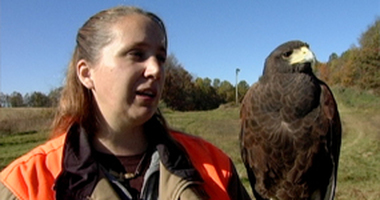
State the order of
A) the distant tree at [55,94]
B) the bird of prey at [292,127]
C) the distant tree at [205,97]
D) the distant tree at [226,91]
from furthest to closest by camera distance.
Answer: the distant tree at [226,91] < the distant tree at [205,97] < the bird of prey at [292,127] < the distant tree at [55,94]

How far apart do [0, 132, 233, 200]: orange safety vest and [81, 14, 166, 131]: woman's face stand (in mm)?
318

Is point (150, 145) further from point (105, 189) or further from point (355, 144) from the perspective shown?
point (355, 144)

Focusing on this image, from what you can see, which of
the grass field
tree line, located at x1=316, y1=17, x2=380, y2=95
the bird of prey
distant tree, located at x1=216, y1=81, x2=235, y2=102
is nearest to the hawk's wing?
the bird of prey

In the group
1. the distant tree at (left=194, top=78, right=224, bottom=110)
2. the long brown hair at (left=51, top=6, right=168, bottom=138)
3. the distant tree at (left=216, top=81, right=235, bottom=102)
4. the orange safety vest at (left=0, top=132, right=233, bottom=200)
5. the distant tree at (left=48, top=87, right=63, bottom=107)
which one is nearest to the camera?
the orange safety vest at (left=0, top=132, right=233, bottom=200)

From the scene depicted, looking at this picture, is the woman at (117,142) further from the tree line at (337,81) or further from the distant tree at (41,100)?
the tree line at (337,81)

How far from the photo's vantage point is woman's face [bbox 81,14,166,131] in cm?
178

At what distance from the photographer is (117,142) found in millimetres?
1939

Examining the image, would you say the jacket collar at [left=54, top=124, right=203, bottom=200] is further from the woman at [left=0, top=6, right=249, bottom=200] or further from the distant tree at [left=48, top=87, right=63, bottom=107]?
the distant tree at [left=48, top=87, right=63, bottom=107]

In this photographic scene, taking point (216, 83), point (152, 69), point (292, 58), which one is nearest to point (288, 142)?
point (292, 58)

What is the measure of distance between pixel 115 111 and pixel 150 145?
28cm

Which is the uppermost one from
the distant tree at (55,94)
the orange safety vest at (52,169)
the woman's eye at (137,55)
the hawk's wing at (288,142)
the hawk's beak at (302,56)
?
the woman's eye at (137,55)

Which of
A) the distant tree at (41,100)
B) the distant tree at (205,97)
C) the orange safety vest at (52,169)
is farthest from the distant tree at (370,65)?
the orange safety vest at (52,169)

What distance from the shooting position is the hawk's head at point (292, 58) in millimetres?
3688

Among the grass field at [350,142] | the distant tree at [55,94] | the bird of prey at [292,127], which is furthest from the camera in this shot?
the grass field at [350,142]
